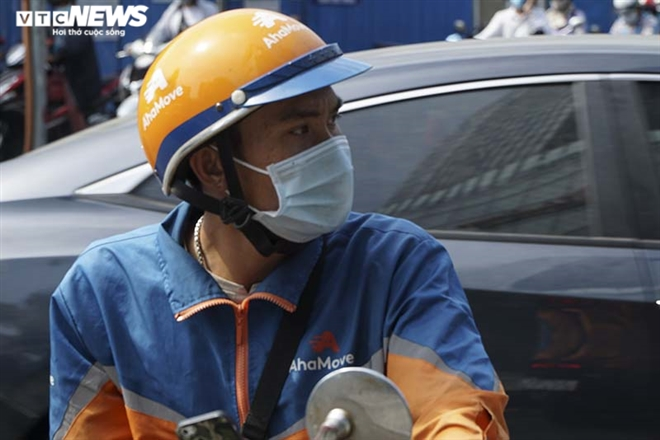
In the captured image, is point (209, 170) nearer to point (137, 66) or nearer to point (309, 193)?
point (309, 193)

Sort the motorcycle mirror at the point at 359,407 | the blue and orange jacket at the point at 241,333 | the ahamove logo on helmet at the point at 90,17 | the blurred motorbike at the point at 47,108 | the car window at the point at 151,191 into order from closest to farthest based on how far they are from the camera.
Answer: the motorcycle mirror at the point at 359,407 < the blue and orange jacket at the point at 241,333 < the car window at the point at 151,191 < the ahamove logo on helmet at the point at 90,17 < the blurred motorbike at the point at 47,108

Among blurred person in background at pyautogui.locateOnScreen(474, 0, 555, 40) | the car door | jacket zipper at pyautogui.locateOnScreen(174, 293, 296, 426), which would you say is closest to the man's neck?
jacket zipper at pyautogui.locateOnScreen(174, 293, 296, 426)

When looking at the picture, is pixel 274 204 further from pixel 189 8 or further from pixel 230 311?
pixel 189 8

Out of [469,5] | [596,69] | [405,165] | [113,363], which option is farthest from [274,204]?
[469,5]

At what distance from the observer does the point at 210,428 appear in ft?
4.93

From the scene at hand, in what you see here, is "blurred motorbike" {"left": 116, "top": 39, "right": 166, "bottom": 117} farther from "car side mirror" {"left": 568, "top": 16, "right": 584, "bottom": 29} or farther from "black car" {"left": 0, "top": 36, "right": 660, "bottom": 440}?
"black car" {"left": 0, "top": 36, "right": 660, "bottom": 440}

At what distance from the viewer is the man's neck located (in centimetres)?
197

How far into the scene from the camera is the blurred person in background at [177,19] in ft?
39.9

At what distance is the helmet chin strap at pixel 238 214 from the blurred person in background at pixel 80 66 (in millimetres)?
8735

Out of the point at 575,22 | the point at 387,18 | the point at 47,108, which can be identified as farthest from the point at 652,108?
the point at 387,18

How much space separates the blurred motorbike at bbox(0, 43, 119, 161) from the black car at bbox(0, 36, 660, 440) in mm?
7489

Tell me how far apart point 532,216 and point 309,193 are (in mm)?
1414

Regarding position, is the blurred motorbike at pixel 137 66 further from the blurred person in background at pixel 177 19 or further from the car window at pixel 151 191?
the car window at pixel 151 191
